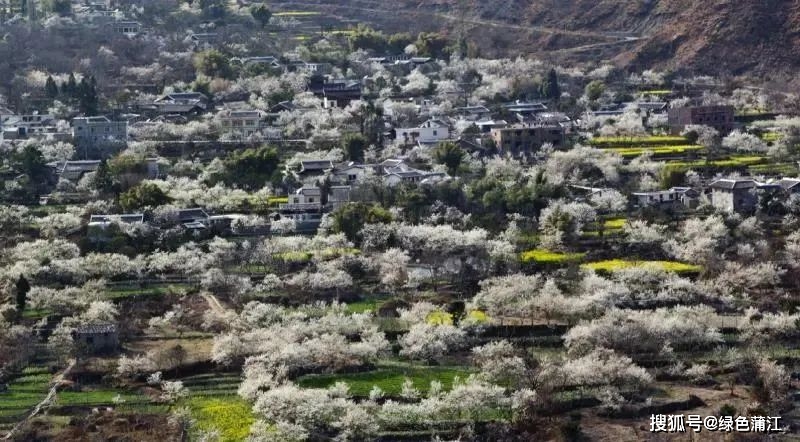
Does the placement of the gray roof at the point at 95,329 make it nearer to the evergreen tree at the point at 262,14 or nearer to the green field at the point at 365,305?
the green field at the point at 365,305

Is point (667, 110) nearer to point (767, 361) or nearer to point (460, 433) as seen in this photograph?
point (767, 361)

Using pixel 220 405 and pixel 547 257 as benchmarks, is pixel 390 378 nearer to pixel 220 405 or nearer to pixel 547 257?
pixel 220 405

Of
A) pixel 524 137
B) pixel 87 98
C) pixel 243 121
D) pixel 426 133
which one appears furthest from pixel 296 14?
pixel 524 137

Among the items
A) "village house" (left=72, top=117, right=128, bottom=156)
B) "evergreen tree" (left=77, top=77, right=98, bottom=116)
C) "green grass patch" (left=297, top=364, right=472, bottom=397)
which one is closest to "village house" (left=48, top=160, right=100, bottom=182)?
"village house" (left=72, top=117, right=128, bottom=156)

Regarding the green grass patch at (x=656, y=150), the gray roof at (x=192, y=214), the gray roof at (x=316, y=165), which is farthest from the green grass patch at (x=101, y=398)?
the green grass patch at (x=656, y=150)

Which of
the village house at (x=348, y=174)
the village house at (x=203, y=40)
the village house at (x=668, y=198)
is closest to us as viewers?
A: the village house at (x=668, y=198)
